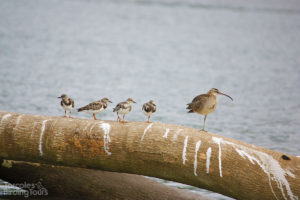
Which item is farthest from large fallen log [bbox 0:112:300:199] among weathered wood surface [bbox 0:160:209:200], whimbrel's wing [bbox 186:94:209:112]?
whimbrel's wing [bbox 186:94:209:112]

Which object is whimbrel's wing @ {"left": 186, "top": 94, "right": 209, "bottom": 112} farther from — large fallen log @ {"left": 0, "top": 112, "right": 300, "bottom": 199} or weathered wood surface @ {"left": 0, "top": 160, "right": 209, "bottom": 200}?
weathered wood surface @ {"left": 0, "top": 160, "right": 209, "bottom": 200}

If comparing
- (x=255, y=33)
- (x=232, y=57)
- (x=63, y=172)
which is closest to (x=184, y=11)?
(x=255, y=33)

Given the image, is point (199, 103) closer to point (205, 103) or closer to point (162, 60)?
point (205, 103)

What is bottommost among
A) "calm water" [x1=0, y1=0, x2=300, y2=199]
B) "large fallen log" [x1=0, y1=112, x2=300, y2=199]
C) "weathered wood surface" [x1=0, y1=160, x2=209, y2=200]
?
"weathered wood surface" [x1=0, y1=160, x2=209, y2=200]

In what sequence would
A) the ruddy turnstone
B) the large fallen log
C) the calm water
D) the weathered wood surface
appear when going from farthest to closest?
1. the calm water
2. the ruddy turnstone
3. the weathered wood surface
4. the large fallen log

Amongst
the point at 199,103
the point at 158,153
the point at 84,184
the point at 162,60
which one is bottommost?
the point at 84,184

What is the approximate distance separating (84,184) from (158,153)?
6.38 ft

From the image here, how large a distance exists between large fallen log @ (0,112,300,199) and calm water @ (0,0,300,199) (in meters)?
5.37

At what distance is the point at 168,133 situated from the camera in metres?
7.65

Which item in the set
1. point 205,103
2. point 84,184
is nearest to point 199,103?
point 205,103

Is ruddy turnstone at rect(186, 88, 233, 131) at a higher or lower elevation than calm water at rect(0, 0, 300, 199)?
lower

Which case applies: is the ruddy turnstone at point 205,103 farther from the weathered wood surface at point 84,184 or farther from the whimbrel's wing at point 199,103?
the weathered wood surface at point 84,184

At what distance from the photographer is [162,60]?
89.9ft

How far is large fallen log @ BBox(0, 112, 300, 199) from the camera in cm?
721
